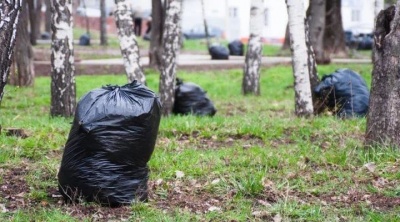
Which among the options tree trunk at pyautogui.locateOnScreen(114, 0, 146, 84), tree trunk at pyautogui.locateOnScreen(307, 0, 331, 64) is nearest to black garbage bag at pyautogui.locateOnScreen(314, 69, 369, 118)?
tree trunk at pyautogui.locateOnScreen(114, 0, 146, 84)

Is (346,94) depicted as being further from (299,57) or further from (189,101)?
(189,101)

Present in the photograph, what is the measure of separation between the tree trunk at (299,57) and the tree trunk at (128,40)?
2103 millimetres

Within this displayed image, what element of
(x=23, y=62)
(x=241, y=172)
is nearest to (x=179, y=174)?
(x=241, y=172)

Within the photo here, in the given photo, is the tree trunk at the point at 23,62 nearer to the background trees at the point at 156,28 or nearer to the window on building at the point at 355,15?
the background trees at the point at 156,28

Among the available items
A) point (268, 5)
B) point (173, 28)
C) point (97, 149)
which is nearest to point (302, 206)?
point (97, 149)

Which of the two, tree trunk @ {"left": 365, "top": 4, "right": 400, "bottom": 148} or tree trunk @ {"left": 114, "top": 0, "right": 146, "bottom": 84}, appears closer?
tree trunk @ {"left": 365, "top": 4, "right": 400, "bottom": 148}

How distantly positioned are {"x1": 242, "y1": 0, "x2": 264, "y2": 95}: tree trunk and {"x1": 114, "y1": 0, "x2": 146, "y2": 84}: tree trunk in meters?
4.24

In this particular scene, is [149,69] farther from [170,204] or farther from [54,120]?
[170,204]

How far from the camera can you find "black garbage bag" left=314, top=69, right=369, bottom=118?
9.35m

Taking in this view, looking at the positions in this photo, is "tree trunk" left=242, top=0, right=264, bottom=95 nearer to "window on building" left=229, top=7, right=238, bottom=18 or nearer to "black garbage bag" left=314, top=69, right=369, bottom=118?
"black garbage bag" left=314, top=69, right=369, bottom=118

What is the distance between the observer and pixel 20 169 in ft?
19.5

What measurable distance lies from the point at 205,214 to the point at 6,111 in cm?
683

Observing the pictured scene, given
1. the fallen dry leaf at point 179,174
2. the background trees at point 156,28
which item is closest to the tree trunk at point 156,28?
the background trees at point 156,28

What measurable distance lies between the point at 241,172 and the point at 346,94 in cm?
387
